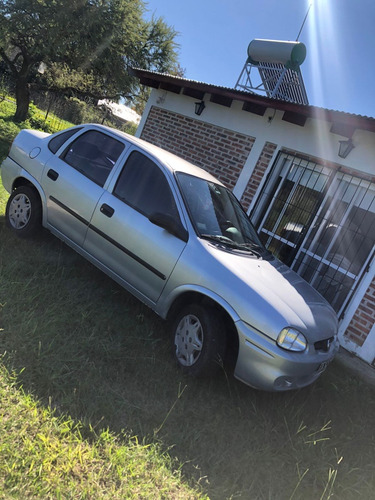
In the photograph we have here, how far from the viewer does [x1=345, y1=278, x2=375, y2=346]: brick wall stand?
5254mm

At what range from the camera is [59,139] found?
482 cm

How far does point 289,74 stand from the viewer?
28.1ft

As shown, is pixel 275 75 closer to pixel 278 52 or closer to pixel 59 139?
pixel 278 52

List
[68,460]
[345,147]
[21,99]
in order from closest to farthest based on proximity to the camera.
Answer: [68,460] < [345,147] < [21,99]

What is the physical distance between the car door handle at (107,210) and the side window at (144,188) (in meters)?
0.15

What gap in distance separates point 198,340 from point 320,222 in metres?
3.48

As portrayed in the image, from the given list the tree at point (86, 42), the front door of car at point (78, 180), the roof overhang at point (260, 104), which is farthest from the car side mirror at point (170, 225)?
the tree at point (86, 42)

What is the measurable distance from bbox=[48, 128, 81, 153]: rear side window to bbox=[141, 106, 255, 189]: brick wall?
312 cm

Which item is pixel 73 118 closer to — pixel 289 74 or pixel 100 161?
pixel 289 74

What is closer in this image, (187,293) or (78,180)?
(187,293)

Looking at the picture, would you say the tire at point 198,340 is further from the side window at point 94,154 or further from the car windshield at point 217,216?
the side window at point 94,154

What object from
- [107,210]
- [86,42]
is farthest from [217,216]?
[86,42]

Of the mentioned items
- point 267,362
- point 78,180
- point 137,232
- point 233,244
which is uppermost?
point 233,244

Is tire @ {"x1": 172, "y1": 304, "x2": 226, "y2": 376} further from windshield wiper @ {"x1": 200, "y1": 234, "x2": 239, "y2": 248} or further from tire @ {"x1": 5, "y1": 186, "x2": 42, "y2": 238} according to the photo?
tire @ {"x1": 5, "y1": 186, "x2": 42, "y2": 238}
